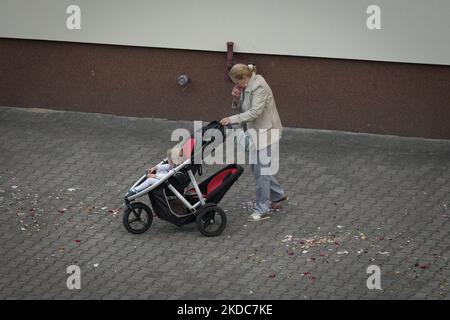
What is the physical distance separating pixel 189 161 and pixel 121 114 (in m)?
4.04

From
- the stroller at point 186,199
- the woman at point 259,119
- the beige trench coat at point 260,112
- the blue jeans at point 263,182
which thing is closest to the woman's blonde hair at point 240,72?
the woman at point 259,119

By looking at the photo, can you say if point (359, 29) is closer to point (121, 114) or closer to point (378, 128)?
point (378, 128)

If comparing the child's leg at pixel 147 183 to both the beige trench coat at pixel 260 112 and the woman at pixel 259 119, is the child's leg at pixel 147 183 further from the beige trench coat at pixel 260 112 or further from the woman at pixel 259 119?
the beige trench coat at pixel 260 112

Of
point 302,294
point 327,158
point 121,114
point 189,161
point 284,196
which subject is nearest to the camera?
point 302,294

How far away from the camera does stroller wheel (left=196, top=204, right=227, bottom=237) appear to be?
400 inches

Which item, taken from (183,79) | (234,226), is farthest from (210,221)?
(183,79)

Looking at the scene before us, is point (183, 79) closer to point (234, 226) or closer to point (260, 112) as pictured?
point (260, 112)

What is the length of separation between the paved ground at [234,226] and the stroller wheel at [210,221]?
0.09 metres

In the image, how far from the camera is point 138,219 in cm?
1033

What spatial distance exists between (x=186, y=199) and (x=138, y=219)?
1.78ft

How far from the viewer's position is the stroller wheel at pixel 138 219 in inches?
402

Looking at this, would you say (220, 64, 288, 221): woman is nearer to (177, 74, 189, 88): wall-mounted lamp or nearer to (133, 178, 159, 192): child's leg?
(133, 178, 159, 192): child's leg

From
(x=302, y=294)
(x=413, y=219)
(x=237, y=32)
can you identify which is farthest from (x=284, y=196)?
(x=237, y=32)

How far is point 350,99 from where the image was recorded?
12906 millimetres
